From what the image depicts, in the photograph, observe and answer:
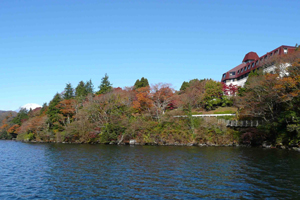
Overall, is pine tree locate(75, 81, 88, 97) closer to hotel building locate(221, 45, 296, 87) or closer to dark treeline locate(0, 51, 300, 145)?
dark treeline locate(0, 51, 300, 145)

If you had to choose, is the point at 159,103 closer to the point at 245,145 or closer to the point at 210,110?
the point at 210,110

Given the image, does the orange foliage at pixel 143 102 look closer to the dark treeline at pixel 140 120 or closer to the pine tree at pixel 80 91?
the dark treeline at pixel 140 120

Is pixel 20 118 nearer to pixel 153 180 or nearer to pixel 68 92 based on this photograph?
pixel 68 92

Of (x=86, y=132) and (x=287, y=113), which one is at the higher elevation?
(x=287, y=113)

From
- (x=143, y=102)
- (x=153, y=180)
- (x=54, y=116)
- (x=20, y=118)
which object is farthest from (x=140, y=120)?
(x=20, y=118)

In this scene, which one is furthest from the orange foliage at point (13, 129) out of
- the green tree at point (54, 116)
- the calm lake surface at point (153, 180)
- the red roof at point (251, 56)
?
the red roof at point (251, 56)

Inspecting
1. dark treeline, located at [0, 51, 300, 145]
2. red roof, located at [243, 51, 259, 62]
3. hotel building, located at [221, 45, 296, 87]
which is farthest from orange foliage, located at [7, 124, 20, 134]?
red roof, located at [243, 51, 259, 62]

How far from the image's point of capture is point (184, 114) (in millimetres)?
57844

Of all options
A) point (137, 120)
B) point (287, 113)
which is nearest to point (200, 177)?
point (287, 113)

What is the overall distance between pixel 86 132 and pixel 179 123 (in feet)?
84.6

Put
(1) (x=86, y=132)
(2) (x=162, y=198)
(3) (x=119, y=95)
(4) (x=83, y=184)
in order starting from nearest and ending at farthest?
(2) (x=162, y=198) → (4) (x=83, y=184) → (1) (x=86, y=132) → (3) (x=119, y=95)

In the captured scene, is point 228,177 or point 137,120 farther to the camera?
point 137,120

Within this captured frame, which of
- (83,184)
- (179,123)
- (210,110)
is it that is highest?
(210,110)

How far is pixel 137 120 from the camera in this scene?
59438 mm
